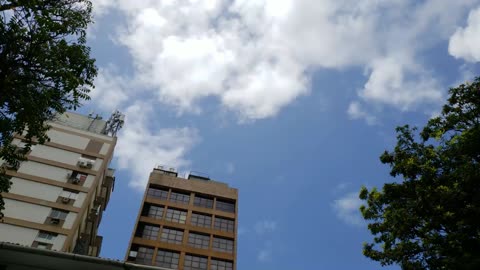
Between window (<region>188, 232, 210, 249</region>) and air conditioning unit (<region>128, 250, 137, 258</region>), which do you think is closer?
air conditioning unit (<region>128, 250, 137, 258</region>)

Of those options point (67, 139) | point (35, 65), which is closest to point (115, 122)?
point (67, 139)

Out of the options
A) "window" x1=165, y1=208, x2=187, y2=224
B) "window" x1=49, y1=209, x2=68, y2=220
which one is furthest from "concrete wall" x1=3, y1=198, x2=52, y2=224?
"window" x1=165, y1=208, x2=187, y2=224

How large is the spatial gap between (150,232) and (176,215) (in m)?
4.48

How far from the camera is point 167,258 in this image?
45.0 metres

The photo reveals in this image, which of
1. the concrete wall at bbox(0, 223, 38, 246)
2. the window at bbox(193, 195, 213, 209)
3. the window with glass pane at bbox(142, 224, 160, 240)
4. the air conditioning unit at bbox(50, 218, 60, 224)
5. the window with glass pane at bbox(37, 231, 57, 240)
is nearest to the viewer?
the concrete wall at bbox(0, 223, 38, 246)

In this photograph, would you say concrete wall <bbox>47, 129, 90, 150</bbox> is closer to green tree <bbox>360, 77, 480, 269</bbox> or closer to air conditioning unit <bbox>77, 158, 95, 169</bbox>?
air conditioning unit <bbox>77, 158, 95, 169</bbox>

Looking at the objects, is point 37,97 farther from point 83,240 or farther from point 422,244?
point 83,240

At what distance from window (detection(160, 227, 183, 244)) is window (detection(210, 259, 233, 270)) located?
17.0ft

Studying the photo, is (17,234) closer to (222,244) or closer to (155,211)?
(155,211)

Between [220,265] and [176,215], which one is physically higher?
[176,215]

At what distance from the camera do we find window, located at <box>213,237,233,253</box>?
47.7m

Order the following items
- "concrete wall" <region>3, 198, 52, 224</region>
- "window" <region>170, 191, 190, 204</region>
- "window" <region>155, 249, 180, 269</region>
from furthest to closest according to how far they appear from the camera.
→ "window" <region>170, 191, 190, 204</region> < "window" <region>155, 249, 180, 269</region> < "concrete wall" <region>3, 198, 52, 224</region>

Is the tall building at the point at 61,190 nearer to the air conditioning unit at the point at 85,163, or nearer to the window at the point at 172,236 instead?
the air conditioning unit at the point at 85,163

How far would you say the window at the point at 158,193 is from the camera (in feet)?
171
